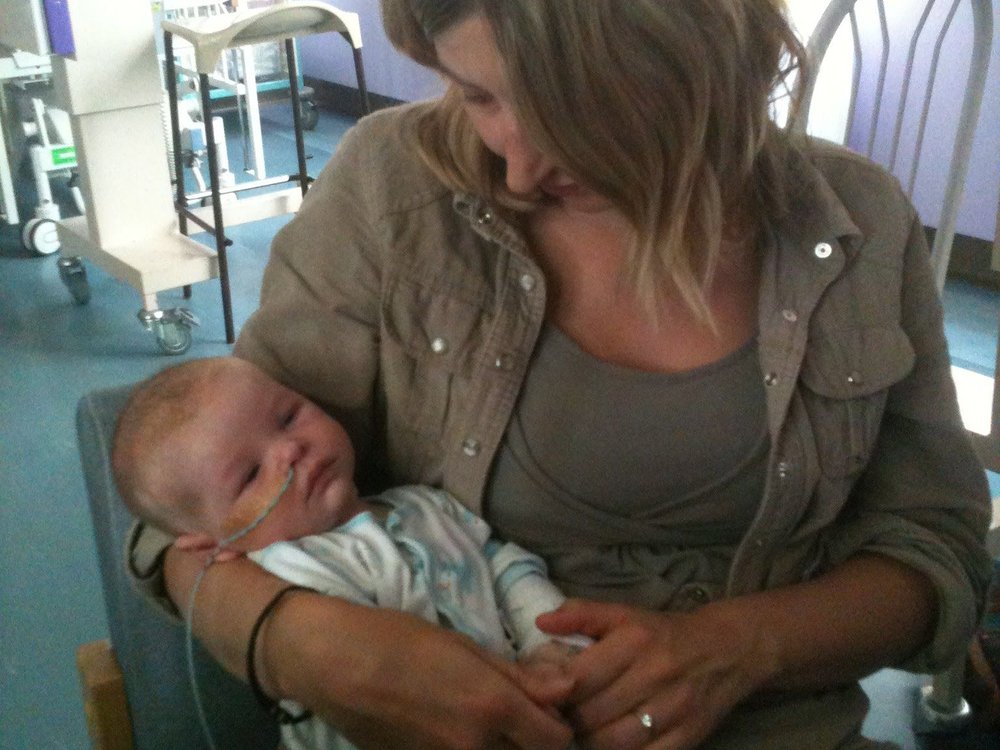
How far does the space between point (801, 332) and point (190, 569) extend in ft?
2.04

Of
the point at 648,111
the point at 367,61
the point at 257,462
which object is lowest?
the point at 367,61

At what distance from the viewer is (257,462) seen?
40.4 inches

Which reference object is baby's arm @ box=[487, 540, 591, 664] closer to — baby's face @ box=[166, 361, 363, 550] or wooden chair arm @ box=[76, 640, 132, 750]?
baby's face @ box=[166, 361, 363, 550]

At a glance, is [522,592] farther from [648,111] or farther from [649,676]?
[648,111]

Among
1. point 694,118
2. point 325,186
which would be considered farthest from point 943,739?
point 325,186

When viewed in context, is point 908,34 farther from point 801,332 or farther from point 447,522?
point 447,522

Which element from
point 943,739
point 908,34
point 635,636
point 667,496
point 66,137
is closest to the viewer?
point 635,636

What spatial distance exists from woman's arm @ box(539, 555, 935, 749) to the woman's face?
385mm

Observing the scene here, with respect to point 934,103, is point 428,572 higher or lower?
higher

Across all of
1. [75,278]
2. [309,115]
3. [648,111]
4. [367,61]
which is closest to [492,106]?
[648,111]

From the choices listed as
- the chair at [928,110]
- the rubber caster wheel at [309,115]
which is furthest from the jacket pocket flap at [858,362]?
the rubber caster wheel at [309,115]

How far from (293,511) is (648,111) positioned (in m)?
0.50

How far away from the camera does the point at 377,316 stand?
1.04 metres

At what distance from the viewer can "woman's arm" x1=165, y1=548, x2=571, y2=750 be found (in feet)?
2.65
